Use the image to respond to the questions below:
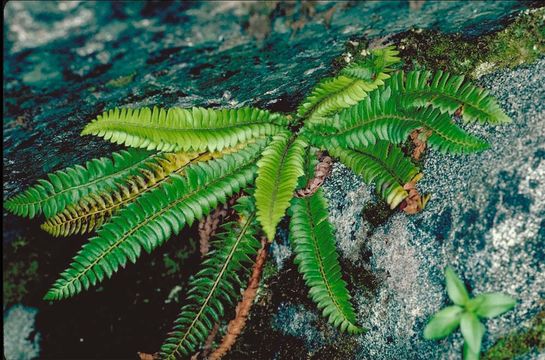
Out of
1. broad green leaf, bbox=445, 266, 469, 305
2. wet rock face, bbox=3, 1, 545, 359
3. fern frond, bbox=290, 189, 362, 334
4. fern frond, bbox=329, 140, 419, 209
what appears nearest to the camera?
wet rock face, bbox=3, 1, 545, 359

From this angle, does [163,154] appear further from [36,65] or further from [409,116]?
[409,116]

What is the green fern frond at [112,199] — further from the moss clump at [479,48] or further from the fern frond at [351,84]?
the moss clump at [479,48]

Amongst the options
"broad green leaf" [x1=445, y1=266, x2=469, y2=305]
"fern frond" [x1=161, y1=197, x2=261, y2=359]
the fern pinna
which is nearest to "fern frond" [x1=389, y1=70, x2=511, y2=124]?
the fern pinna

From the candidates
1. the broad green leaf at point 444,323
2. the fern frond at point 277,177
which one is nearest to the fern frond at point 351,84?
the fern frond at point 277,177

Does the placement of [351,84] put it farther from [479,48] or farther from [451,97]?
[479,48]

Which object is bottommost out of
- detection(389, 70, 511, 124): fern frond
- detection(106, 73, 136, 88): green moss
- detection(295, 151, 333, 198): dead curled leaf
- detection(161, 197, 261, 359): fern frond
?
detection(161, 197, 261, 359): fern frond

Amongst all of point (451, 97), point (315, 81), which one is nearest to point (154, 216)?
point (315, 81)

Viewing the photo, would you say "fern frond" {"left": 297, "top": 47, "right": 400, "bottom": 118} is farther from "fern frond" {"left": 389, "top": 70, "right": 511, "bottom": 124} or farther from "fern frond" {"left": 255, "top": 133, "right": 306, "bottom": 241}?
"fern frond" {"left": 255, "top": 133, "right": 306, "bottom": 241}
